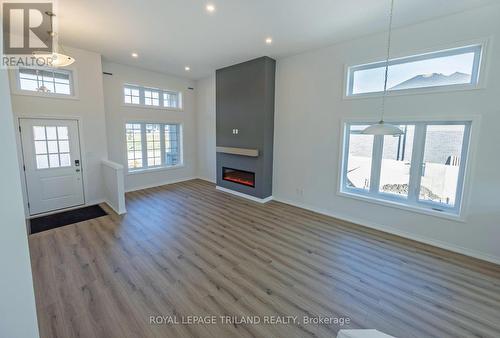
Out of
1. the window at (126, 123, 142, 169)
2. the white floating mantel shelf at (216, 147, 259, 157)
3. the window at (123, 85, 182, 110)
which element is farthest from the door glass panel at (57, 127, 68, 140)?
the white floating mantel shelf at (216, 147, 259, 157)

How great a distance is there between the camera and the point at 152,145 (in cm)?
670

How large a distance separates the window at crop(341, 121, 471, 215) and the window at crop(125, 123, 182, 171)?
5359 millimetres

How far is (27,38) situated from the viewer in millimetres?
3848

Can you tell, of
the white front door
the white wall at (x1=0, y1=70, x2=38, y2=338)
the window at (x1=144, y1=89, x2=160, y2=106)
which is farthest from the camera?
the window at (x1=144, y1=89, x2=160, y2=106)

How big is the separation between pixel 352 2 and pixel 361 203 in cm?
325

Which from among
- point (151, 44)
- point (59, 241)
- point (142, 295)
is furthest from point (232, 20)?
point (59, 241)

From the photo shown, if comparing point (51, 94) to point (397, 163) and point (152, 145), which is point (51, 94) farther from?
point (397, 163)

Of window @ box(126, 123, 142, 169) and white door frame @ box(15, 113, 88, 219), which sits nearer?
white door frame @ box(15, 113, 88, 219)

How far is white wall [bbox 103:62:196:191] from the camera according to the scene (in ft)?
18.4

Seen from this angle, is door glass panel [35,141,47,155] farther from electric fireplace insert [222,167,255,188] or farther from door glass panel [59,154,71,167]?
electric fireplace insert [222,167,255,188]

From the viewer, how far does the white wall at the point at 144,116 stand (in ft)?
18.4

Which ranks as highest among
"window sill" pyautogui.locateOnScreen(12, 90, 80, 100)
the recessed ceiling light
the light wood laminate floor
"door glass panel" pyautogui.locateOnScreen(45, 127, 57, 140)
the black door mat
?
the recessed ceiling light

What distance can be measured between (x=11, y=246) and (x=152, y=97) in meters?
6.31

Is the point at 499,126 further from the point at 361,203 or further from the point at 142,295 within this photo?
the point at 142,295
